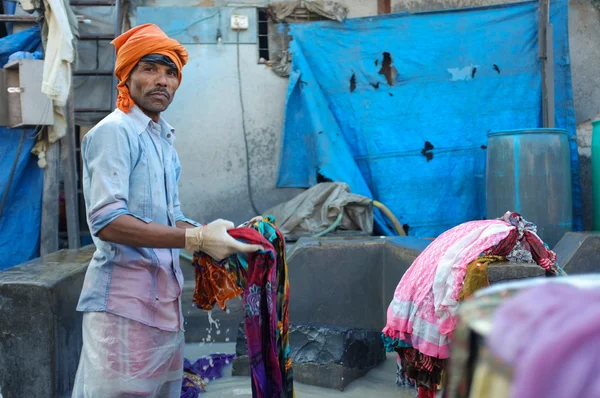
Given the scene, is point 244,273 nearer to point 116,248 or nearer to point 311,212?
point 116,248

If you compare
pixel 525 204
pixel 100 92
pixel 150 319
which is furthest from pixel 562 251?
pixel 100 92

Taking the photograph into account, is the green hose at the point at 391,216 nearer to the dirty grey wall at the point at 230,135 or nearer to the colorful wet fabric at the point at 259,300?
the dirty grey wall at the point at 230,135

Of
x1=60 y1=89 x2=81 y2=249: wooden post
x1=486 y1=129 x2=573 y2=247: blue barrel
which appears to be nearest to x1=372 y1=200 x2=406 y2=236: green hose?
Result: x1=486 y1=129 x2=573 y2=247: blue barrel

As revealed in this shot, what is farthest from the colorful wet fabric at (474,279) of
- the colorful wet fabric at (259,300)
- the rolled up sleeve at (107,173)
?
the rolled up sleeve at (107,173)

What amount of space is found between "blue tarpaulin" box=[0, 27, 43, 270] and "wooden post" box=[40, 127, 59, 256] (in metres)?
0.20

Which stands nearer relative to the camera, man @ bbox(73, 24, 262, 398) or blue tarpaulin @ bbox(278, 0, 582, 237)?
man @ bbox(73, 24, 262, 398)

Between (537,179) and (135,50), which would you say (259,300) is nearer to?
(135,50)

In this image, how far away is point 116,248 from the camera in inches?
89.0

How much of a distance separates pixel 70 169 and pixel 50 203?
1.44 feet

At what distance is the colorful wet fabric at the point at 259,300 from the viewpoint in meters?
2.42

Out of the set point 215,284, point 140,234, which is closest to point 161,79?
point 140,234

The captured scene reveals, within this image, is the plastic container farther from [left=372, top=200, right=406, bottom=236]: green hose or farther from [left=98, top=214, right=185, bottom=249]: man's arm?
[left=98, top=214, right=185, bottom=249]: man's arm

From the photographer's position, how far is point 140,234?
7.02ft

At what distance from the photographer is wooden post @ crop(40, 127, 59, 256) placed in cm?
625
